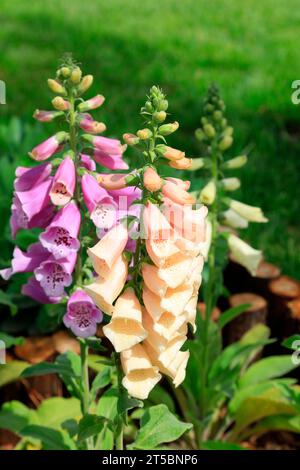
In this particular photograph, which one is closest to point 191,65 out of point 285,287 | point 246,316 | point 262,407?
point 285,287

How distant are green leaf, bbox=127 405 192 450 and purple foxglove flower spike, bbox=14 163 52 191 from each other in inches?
26.7

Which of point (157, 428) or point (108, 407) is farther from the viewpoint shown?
point (108, 407)

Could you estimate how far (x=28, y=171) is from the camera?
7.18 feet

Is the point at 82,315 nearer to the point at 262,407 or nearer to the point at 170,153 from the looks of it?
the point at 170,153

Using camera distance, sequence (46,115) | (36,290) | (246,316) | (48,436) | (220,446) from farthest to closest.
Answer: (246,316), (220,446), (48,436), (36,290), (46,115)

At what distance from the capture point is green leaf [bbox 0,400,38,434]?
2.77 m

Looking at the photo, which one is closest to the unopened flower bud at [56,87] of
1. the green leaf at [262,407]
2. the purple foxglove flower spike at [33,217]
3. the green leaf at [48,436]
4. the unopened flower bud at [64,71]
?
the unopened flower bud at [64,71]

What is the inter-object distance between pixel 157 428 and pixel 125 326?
0.42 metres

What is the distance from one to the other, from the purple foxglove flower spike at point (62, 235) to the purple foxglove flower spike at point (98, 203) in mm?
55

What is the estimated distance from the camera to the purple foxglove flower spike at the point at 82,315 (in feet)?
6.88

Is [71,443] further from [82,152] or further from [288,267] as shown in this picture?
[288,267]

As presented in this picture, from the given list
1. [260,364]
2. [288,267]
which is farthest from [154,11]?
[260,364]

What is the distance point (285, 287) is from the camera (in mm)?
3342

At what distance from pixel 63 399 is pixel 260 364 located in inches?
30.3
